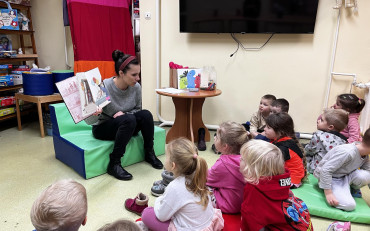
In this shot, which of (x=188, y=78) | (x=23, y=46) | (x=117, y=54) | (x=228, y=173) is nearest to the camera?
(x=228, y=173)

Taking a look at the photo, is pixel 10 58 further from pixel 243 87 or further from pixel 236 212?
pixel 236 212

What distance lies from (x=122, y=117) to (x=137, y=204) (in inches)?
29.7

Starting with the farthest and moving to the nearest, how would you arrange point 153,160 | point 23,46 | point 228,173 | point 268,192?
point 23,46, point 153,160, point 228,173, point 268,192

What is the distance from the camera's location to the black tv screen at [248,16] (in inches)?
114

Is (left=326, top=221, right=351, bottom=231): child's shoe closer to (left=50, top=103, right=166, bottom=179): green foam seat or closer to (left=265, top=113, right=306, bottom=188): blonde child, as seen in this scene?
(left=265, top=113, right=306, bottom=188): blonde child

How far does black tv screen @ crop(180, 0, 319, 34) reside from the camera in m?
2.90

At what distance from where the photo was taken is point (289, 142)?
181 centimetres

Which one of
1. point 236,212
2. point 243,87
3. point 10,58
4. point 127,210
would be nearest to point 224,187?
point 236,212

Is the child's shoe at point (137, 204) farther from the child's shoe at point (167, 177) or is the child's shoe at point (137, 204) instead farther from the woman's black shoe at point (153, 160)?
the woman's black shoe at point (153, 160)

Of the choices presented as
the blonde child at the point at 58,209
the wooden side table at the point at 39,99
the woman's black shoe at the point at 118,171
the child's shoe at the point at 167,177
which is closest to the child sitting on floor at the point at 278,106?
the child's shoe at the point at 167,177

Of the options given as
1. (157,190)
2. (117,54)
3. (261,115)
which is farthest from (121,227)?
(261,115)

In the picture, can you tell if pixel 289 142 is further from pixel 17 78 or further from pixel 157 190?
pixel 17 78

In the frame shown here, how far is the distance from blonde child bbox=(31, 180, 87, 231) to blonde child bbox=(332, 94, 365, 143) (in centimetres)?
233

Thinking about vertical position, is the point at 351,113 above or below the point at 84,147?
above
